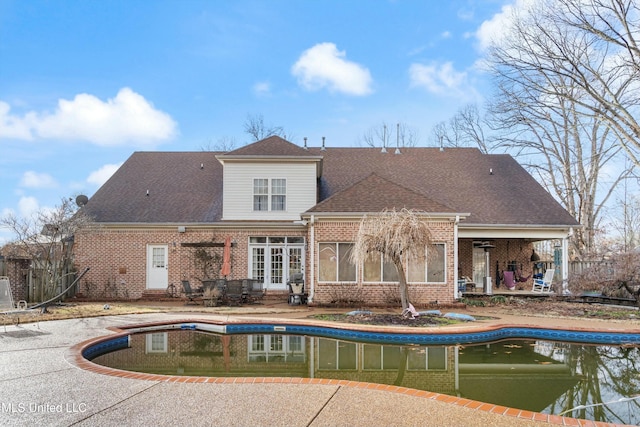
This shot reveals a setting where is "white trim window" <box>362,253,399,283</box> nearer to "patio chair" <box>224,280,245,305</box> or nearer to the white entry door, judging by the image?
"patio chair" <box>224,280,245,305</box>

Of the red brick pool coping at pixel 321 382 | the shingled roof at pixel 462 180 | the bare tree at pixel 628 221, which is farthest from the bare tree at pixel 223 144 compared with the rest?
the bare tree at pixel 628 221

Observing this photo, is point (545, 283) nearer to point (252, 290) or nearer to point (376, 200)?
point (376, 200)

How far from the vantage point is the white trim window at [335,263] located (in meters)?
15.2

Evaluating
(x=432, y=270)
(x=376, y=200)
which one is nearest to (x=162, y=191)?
(x=376, y=200)

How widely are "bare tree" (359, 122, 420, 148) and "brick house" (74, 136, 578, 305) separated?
12924 mm

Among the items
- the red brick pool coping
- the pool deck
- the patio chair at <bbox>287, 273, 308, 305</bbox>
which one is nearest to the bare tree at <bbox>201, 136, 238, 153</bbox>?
the patio chair at <bbox>287, 273, 308, 305</bbox>

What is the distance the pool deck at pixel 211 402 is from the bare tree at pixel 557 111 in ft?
60.3

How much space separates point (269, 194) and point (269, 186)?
0.30 metres

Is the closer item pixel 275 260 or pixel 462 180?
pixel 275 260

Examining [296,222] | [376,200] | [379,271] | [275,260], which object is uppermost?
[376,200]

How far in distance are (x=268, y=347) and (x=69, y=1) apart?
1046 centimetres

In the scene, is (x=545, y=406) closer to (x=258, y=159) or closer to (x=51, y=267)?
(x=258, y=159)

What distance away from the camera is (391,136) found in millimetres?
34438

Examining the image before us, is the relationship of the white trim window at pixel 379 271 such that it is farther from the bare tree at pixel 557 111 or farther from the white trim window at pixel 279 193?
the bare tree at pixel 557 111
